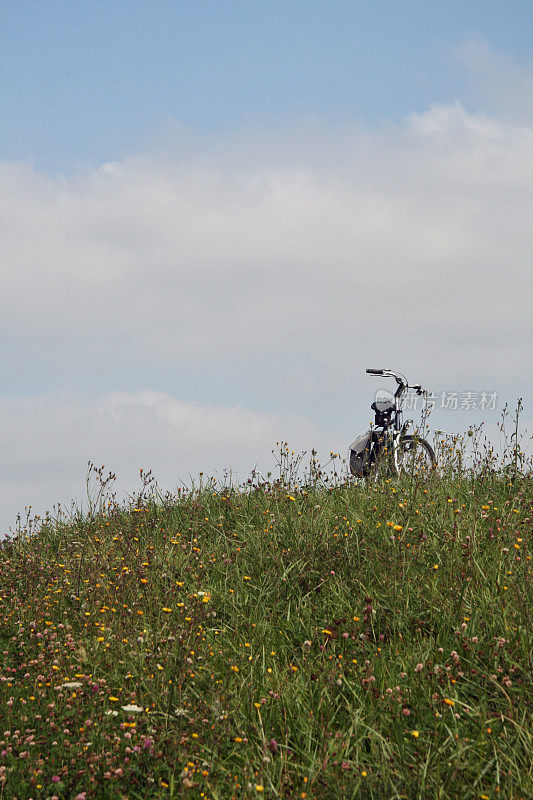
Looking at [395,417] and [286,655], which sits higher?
[395,417]

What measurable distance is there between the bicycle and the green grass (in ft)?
4.97

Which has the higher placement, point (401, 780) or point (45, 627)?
point (45, 627)

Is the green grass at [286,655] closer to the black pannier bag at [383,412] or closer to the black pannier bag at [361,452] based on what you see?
the black pannier bag at [361,452]

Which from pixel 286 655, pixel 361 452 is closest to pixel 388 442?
pixel 361 452

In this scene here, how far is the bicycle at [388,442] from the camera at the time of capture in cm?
916

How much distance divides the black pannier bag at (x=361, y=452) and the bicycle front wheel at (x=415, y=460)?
55 cm

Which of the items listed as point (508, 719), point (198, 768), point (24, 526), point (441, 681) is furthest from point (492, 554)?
point (24, 526)

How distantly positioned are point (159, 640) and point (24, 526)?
4696 millimetres

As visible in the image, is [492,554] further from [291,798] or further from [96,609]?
[96,609]

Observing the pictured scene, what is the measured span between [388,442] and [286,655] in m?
5.72

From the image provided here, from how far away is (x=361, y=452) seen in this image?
1027cm

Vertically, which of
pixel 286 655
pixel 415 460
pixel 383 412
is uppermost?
pixel 383 412

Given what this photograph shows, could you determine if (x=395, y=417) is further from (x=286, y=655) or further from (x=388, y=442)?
(x=286, y=655)

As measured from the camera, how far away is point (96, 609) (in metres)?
5.82
